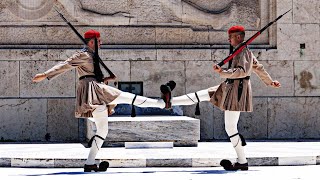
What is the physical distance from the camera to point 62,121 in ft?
46.7

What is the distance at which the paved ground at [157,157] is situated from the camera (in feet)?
32.7

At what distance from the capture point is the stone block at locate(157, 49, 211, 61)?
47.5 ft

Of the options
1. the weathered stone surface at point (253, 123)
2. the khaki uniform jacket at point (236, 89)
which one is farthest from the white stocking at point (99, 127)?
the weathered stone surface at point (253, 123)

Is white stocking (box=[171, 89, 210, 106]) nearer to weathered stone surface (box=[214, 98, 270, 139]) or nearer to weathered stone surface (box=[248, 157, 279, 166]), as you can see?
weathered stone surface (box=[248, 157, 279, 166])

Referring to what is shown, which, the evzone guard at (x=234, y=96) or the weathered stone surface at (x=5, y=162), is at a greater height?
the evzone guard at (x=234, y=96)

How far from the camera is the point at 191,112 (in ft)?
47.6

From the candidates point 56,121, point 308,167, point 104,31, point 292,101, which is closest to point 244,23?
point 292,101

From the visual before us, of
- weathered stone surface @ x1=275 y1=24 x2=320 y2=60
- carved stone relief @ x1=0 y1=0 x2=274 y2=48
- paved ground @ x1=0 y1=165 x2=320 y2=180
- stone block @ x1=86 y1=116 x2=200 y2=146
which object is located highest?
carved stone relief @ x1=0 y1=0 x2=274 y2=48

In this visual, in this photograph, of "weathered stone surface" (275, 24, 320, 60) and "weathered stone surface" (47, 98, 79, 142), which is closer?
"weathered stone surface" (47, 98, 79, 142)

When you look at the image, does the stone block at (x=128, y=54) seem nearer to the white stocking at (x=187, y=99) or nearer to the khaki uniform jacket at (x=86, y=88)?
the khaki uniform jacket at (x=86, y=88)

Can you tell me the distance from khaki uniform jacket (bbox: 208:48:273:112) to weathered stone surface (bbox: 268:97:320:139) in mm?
5450

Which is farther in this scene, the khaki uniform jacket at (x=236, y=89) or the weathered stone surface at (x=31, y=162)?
the weathered stone surface at (x=31, y=162)

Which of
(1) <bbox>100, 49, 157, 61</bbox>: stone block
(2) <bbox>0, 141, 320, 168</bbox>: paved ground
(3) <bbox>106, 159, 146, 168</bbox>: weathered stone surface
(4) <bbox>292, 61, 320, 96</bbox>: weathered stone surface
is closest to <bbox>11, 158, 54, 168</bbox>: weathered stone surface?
(2) <bbox>0, 141, 320, 168</bbox>: paved ground

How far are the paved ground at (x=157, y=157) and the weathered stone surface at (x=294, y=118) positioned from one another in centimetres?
280
